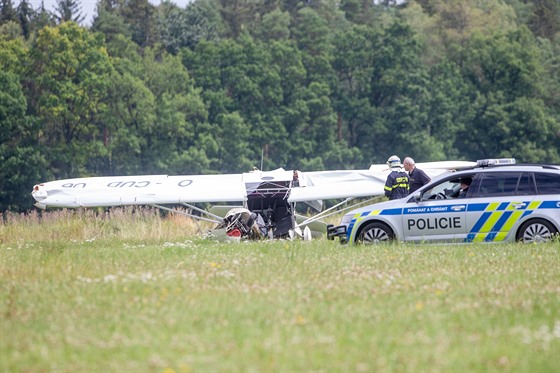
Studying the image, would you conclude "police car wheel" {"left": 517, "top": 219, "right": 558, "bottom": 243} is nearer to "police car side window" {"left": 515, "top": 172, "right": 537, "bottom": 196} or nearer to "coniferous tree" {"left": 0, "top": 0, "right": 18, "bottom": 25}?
"police car side window" {"left": 515, "top": 172, "right": 537, "bottom": 196}

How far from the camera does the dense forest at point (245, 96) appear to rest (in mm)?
64500

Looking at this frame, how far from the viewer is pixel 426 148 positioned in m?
74.2

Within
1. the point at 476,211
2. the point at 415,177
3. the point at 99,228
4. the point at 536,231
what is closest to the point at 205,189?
the point at 99,228

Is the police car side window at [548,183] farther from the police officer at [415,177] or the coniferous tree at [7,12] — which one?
the coniferous tree at [7,12]

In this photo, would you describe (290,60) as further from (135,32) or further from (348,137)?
(135,32)

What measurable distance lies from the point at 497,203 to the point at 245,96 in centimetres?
5989

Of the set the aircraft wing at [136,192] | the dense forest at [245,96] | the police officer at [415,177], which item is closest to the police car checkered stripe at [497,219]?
the police officer at [415,177]

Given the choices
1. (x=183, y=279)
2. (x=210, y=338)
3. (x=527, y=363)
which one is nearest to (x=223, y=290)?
(x=183, y=279)

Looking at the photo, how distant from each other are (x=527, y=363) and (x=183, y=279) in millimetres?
5578

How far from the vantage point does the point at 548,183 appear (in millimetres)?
18188

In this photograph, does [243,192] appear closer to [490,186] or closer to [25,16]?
[490,186]

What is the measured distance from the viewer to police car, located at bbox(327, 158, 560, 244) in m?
18.1

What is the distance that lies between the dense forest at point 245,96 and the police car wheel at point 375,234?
4333cm

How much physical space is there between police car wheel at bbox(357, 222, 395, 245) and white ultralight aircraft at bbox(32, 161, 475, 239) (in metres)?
5.87
